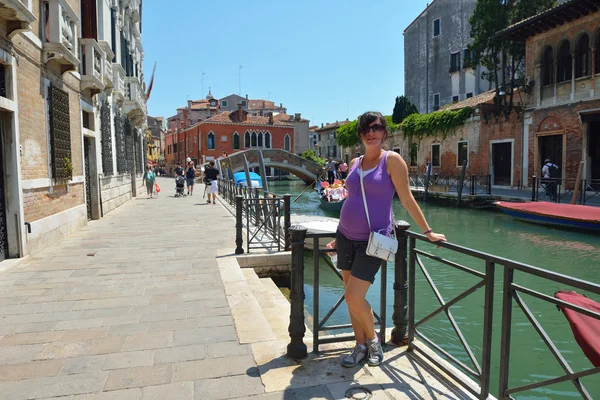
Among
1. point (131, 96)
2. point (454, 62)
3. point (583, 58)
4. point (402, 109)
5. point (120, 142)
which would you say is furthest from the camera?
point (454, 62)

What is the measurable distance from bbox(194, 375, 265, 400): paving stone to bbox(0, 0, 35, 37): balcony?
513cm

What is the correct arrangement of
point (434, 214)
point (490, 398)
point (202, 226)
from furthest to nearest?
point (434, 214), point (202, 226), point (490, 398)

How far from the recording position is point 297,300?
314 centimetres

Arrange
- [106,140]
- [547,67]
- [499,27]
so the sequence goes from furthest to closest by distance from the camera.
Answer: [499,27] < [547,67] < [106,140]

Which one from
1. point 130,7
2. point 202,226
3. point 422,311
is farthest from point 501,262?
point 130,7

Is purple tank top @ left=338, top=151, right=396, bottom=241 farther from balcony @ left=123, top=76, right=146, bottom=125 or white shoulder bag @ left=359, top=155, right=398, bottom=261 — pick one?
balcony @ left=123, top=76, right=146, bottom=125

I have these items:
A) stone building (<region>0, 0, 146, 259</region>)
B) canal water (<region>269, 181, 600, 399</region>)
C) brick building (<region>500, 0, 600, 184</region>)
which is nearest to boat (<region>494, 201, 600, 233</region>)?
canal water (<region>269, 181, 600, 399</region>)

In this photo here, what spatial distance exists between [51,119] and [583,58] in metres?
17.7

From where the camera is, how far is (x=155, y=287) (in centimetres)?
504

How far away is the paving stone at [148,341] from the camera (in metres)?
3.37

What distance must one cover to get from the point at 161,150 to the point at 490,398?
82.8m

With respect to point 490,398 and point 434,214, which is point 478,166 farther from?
point 490,398

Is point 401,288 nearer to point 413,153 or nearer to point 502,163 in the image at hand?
point 502,163

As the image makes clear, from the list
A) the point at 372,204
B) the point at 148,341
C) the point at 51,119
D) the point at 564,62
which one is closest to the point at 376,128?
the point at 372,204
